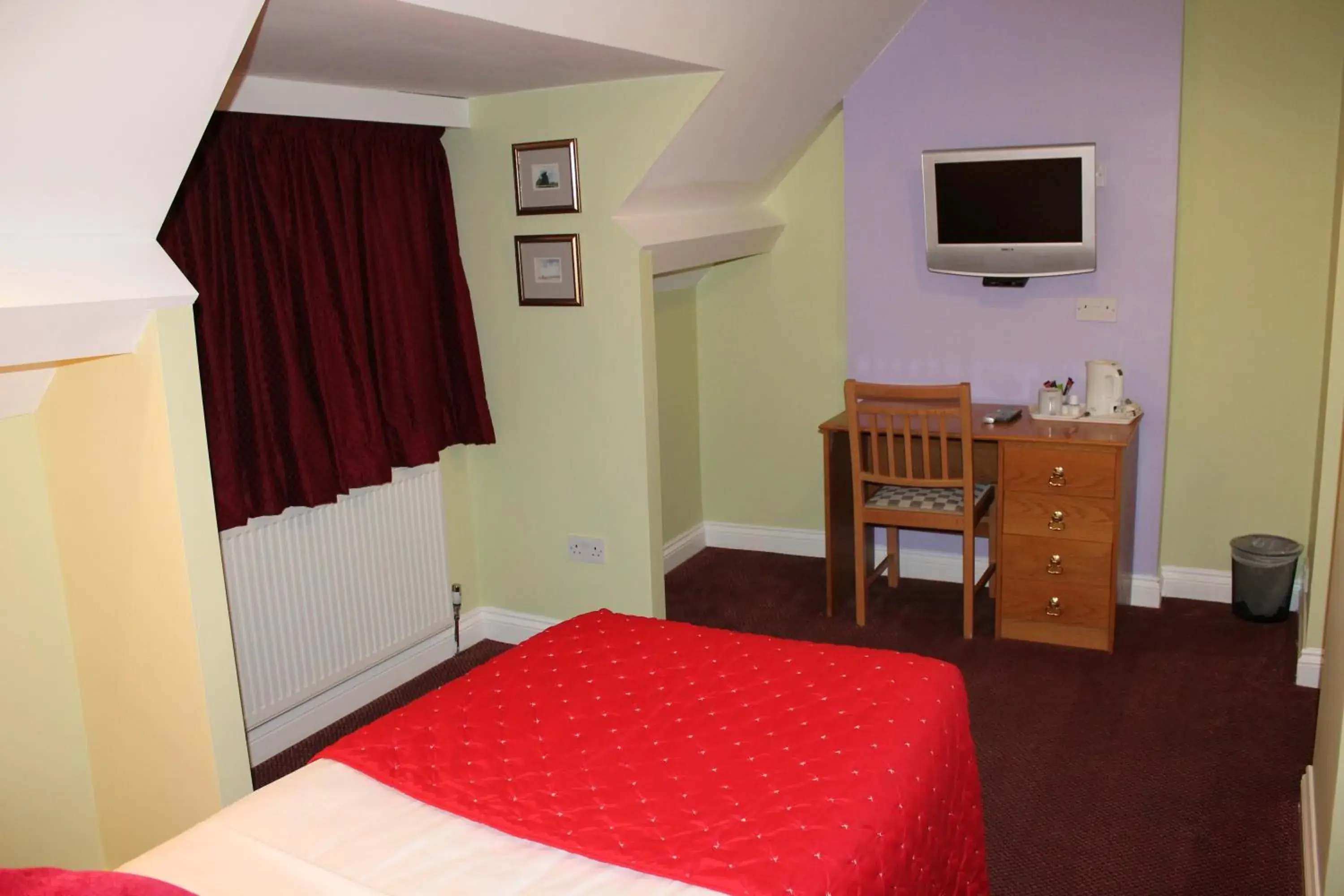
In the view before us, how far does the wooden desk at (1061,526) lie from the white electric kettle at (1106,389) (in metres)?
0.08

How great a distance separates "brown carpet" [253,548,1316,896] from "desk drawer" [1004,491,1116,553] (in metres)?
0.42

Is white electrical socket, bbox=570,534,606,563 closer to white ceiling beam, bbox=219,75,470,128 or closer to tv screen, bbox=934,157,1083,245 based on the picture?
white ceiling beam, bbox=219,75,470,128

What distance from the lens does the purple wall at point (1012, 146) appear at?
406 centimetres

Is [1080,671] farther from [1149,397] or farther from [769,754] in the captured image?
[769,754]

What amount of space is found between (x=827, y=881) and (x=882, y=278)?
323 cm

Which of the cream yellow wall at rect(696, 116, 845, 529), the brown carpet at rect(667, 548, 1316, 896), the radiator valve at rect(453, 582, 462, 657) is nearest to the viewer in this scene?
the brown carpet at rect(667, 548, 1316, 896)

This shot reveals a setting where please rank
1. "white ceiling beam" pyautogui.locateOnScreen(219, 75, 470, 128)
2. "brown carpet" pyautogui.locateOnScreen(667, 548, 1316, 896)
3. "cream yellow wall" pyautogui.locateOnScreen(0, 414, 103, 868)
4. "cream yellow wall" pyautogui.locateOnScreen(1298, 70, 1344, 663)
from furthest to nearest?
"cream yellow wall" pyautogui.locateOnScreen(1298, 70, 1344, 663), "white ceiling beam" pyautogui.locateOnScreen(219, 75, 470, 128), "brown carpet" pyautogui.locateOnScreen(667, 548, 1316, 896), "cream yellow wall" pyautogui.locateOnScreen(0, 414, 103, 868)

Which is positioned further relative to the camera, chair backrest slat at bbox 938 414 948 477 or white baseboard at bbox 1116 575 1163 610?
white baseboard at bbox 1116 575 1163 610

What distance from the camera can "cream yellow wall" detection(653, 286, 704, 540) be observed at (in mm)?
4949

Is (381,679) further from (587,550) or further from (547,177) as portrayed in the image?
(547,177)

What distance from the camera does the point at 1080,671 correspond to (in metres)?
3.84

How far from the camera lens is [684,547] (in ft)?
17.0

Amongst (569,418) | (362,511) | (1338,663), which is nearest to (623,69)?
(569,418)

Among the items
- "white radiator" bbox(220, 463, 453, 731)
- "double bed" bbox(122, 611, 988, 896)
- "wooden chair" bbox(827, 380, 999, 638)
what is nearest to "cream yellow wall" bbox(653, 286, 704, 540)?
"wooden chair" bbox(827, 380, 999, 638)
